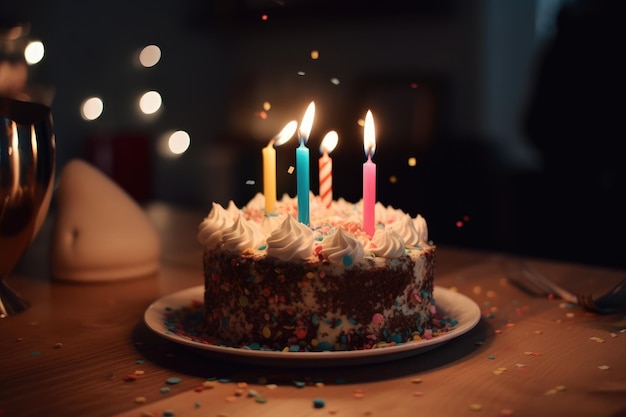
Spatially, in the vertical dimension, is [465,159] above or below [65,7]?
below

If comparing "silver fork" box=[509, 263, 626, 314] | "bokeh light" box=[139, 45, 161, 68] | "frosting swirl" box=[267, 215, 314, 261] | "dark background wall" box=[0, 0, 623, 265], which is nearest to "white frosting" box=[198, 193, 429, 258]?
"frosting swirl" box=[267, 215, 314, 261]

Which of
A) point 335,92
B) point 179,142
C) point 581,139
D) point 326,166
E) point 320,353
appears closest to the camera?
point 320,353

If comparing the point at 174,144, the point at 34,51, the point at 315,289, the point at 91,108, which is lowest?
the point at 315,289

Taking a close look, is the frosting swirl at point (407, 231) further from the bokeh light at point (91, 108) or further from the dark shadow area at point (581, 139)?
the bokeh light at point (91, 108)

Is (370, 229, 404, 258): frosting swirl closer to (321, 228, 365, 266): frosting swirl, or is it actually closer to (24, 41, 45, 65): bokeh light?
(321, 228, 365, 266): frosting swirl

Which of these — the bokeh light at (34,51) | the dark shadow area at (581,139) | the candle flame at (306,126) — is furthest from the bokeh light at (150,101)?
the candle flame at (306,126)

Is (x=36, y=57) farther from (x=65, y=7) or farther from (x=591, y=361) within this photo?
(x=591, y=361)

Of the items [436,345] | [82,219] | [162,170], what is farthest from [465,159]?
[436,345]

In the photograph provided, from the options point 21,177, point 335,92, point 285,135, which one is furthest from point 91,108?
point 285,135

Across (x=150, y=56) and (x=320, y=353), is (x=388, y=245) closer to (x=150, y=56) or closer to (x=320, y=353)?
(x=320, y=353)
